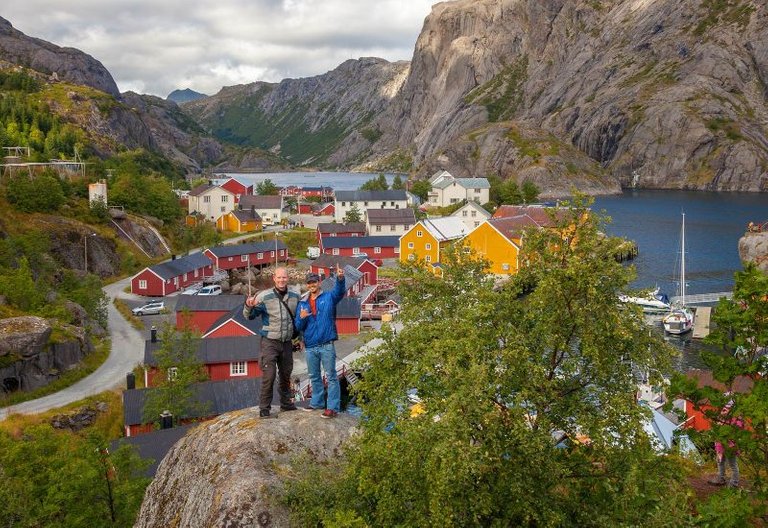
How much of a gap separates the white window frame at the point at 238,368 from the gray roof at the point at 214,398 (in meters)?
5.72

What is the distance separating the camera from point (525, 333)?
28.0 ft

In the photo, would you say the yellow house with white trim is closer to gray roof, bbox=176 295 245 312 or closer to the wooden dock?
the wooden dock

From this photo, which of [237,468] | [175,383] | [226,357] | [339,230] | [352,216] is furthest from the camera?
[352,216]

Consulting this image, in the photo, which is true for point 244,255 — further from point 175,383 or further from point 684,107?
point 684,107

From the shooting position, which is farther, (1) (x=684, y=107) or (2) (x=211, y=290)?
(1) (x=684, y=107)

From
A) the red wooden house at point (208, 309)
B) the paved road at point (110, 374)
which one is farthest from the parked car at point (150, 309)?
the red wooden house at point (208, 309)

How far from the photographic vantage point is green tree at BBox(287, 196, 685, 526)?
7473mm

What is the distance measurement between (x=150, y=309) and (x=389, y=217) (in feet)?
137

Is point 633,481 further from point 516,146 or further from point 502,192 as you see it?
point 516,146

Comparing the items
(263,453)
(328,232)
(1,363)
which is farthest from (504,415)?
(328,232)

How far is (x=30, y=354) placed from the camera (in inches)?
1267

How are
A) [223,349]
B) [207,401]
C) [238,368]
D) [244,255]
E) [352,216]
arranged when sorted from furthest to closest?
[352,216]
[244,255]
[223,349]
[238,368]
[207,401]

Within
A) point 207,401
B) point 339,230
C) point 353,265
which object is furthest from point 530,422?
point 339,230

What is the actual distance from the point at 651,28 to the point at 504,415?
223398mm
